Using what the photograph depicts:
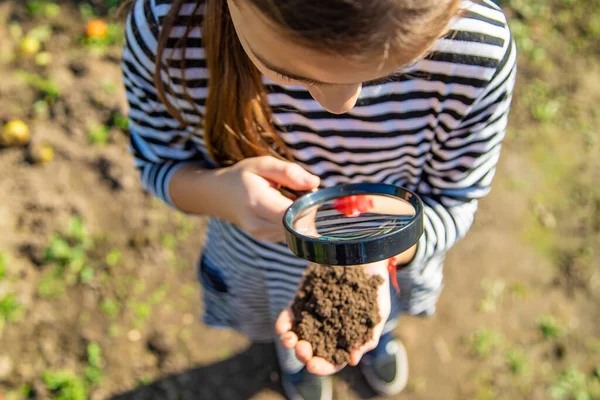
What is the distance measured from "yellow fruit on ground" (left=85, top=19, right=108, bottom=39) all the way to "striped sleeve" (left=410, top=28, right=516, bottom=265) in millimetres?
2765

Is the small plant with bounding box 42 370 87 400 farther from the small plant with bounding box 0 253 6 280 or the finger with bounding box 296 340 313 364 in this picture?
the finger with bounding box 296 340 313 364

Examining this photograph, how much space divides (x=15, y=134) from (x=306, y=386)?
2.01 metres

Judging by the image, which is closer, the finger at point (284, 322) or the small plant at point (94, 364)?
the finger at point (284, 322)

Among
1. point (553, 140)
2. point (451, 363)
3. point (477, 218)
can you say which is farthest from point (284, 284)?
point (553, 140)

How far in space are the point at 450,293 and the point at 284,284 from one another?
1.43 m

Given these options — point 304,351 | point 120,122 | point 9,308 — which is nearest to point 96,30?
point 120,122

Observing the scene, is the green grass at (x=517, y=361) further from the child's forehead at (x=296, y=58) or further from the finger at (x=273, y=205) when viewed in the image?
the child's forehead at (x=296, y=58)

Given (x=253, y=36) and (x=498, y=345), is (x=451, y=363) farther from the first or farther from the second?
(x=253, y=36)

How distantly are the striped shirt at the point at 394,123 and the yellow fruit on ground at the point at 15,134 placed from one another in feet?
6.30

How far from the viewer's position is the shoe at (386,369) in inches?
105

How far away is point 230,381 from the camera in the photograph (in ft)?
9.18

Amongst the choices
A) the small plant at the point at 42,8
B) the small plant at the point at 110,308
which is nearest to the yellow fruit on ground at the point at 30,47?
the small plant at the point at 42,8

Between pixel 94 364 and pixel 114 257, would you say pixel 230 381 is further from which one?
pixel 114 257

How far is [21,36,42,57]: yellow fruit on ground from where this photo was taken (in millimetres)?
3594
